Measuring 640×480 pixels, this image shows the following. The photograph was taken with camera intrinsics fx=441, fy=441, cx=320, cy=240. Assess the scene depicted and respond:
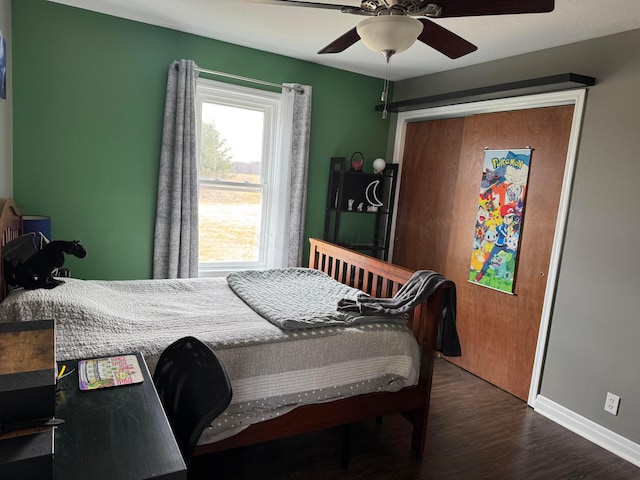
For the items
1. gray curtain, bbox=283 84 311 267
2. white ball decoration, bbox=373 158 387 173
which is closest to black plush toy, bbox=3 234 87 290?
gray curtain, bbox=283 84 311 267

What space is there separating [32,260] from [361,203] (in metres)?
2.63

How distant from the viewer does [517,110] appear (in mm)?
3094

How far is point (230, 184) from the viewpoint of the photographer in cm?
361

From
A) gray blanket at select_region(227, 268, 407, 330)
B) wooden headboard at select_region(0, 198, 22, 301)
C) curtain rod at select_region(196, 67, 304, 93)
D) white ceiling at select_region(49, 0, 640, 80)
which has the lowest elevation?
gray blanket at select_region(227, 268, 407, 330)

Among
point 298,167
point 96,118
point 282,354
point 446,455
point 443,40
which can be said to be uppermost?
point 443,40

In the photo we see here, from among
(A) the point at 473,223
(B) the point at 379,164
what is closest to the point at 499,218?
(A) the point at 473,223

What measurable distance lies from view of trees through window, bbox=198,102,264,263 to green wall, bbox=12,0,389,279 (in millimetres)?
361

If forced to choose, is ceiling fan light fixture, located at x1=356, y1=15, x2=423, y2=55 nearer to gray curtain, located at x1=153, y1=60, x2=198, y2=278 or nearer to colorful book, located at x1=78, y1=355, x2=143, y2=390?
colorful book, located at x1=78, y1=355, x2=143, y2=390

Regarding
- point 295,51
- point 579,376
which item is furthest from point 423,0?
point 579,376

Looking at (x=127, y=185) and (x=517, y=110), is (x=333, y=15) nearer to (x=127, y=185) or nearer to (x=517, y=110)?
(x=517, y=110)

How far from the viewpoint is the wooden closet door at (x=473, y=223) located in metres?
2.93

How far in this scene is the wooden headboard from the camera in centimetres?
216

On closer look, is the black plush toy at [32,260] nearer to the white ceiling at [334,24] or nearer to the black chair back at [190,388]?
the black chair back at [190,388]

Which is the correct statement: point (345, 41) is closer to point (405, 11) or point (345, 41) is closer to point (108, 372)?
point (405, 11)
